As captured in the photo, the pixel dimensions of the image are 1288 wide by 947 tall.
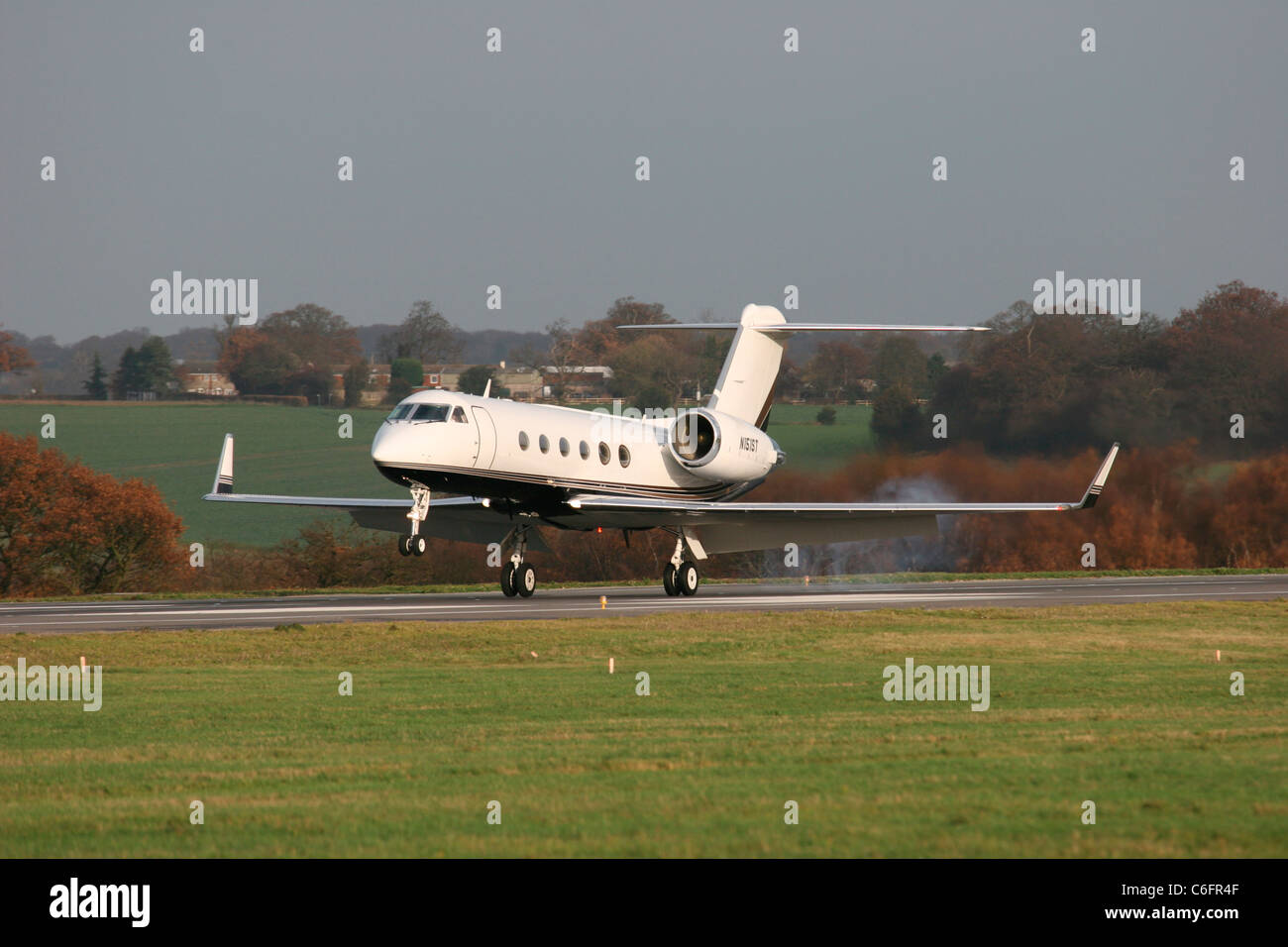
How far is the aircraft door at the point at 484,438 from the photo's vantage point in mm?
30656

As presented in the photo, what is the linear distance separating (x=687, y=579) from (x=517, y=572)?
4182 mm

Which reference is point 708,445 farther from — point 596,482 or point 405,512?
point 405,512

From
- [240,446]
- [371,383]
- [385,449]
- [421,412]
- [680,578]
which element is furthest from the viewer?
[371,383]

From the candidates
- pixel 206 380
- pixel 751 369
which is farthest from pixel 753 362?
pixel 206 380

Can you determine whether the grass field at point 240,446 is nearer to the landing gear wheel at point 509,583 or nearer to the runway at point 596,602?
the runway at point 596,602

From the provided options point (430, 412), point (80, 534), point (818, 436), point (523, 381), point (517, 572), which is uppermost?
point (523, 381)

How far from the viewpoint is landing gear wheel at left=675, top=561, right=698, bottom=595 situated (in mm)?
34938

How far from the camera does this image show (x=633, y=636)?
22.1m

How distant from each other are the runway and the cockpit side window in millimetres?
4002

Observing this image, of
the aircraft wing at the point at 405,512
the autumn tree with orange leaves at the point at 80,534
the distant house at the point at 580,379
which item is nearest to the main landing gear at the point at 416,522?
the aircraft wing at the point at 405,512

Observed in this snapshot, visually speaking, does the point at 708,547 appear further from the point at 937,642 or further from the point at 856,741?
the point at 856,741

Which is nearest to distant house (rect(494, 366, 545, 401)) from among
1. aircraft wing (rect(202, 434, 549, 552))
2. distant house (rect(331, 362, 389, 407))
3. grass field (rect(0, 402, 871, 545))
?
grass field (rect(0, 402, 871, 545))

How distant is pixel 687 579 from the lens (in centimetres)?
3503

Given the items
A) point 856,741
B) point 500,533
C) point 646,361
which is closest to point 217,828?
point 856,741
